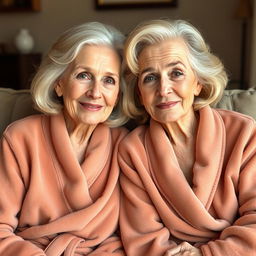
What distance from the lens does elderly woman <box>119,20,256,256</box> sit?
141 centimetres

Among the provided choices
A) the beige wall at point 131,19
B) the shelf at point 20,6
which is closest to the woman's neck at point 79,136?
the beige wall at point 131,19

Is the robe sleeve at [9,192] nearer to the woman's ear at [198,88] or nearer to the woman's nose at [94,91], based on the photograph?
the woman's nose at [94,91]

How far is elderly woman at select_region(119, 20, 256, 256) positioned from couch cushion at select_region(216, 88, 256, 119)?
130mm

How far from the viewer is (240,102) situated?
5.45ft

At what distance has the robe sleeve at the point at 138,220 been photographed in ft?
4.67

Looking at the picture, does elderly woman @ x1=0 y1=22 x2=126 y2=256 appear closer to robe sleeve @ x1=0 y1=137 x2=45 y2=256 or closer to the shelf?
robe sleeve @ x1=0 y1=137 x2=45 y2=256

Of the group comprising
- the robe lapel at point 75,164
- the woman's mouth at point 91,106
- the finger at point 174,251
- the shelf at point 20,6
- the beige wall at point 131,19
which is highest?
the shelf at point 20,6

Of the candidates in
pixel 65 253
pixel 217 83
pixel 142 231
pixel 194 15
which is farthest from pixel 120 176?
pixel 194 15

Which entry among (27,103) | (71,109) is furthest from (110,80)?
(27,103)

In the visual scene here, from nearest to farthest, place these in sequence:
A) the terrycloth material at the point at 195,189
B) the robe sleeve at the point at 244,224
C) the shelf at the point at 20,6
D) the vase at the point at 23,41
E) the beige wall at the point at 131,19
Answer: the robe sleeve at the point at 244,224 → the terrycloth material at the point at 195,189 → the beige wall at the point at 131,19 → the vase at the point at 23,41 → the shelf at the point at 20,6

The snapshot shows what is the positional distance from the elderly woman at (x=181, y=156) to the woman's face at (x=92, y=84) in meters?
0.08


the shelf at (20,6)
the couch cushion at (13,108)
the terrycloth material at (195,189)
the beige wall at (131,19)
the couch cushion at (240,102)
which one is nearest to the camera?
the terrycloth material at (195,189)

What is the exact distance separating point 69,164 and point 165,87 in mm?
446

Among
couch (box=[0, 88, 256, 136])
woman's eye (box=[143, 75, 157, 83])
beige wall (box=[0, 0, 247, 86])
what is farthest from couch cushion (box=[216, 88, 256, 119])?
beige wall (box=[0, 0, 247, 86])
